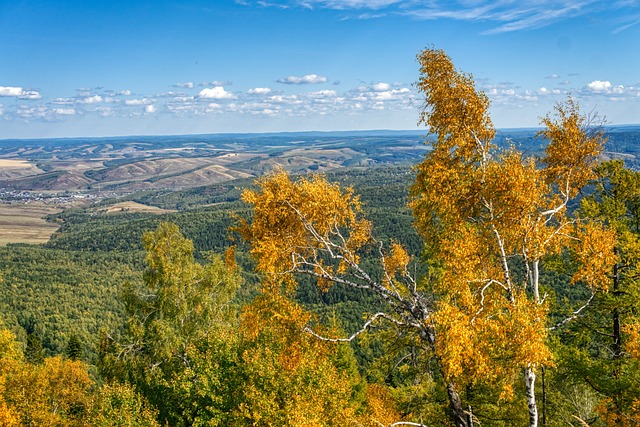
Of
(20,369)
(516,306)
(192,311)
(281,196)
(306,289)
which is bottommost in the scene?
(306,289)

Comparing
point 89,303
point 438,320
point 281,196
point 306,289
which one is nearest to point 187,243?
point 281,196

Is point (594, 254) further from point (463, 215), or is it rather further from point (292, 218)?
point (292, 218)

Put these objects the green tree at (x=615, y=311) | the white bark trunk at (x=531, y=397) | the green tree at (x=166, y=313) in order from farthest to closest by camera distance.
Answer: the green tree at (x=166, y=313) → the green tree at (x=615, y=311) → the white bark trunk at (x=531, y=397)

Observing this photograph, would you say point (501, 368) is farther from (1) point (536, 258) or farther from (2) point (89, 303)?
(2) point (89, 303)

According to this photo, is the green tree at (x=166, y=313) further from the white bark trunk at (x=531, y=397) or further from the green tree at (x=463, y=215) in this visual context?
the white bark trunk at (x=531, y=397)

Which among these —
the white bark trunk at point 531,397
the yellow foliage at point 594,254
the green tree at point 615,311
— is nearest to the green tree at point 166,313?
the white bark trunk at point 531,397

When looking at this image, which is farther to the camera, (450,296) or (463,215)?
(463,215)

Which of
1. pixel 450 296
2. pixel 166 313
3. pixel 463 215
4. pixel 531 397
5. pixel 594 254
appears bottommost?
pixel 166 313

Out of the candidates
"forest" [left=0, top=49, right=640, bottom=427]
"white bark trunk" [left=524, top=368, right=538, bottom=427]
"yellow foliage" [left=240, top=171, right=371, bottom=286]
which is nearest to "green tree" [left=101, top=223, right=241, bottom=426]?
"forest" [left=0, top=49, right=640, bottom=427]

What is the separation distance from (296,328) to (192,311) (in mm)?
18552

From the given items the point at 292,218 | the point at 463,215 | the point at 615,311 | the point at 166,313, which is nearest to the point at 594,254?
the point at 463,215

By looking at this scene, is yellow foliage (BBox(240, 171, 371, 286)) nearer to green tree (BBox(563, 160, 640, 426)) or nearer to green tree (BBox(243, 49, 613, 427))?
green tree (BBox(243, 49, 613, 427))

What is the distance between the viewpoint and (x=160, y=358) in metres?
27.6

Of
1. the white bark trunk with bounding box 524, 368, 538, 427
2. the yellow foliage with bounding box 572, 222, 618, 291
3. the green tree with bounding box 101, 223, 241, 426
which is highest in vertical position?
the yellow foliage with bounding box 572, 222, 618, 291
